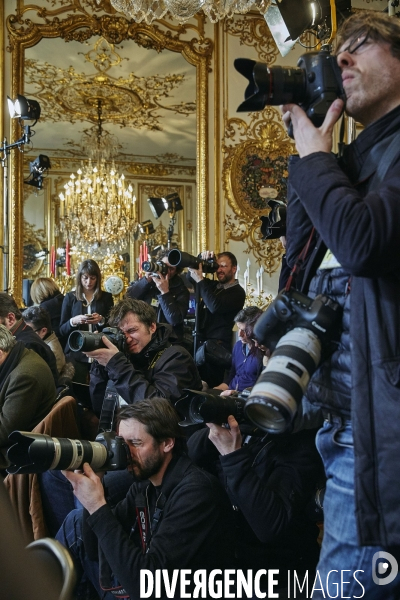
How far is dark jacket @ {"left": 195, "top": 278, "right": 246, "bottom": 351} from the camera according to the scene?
3840 millimetres

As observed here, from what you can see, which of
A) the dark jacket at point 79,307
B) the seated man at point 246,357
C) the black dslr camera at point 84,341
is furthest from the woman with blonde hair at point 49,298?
the black dslr camera at point 84,341

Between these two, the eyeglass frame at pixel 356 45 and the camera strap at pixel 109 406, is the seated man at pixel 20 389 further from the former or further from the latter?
the eyeglass frame at pixel 356 45

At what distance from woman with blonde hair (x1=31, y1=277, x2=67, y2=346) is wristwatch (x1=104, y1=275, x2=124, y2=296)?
605 mm

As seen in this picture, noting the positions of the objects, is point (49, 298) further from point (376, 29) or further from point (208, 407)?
point (376, 29)

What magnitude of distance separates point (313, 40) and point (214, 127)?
1.15m

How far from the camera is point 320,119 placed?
3.71 ft

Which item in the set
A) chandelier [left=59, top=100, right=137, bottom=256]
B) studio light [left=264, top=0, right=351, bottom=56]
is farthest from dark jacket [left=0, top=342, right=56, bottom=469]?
chandelier [left=59, top=100, right=137, bottom=256]

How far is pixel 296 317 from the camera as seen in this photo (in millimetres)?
1088

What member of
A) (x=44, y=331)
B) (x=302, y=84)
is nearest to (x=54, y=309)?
(x=44, y=331)

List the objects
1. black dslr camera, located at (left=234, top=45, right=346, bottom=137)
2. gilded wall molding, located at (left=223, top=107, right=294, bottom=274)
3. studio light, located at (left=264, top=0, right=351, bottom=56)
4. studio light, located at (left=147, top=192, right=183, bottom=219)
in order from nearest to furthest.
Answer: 1. black dslr camera, located at (left=234, top=45, right=346, bottom=137)
2. studio light, located at (left=264, top=0, right=351, bottom=56)
3. studio light, located at (left=147, top=192, right=183, bottom=219)
4. gilded wall molding, located at (left=223, top=107, right=294, bottom=274)

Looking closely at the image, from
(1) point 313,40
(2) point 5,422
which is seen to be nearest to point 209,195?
(1) point 313,40

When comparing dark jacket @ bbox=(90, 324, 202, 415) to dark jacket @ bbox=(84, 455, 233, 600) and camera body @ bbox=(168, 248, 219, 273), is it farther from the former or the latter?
camera body @ bbox=(168, 248, 219, 273)

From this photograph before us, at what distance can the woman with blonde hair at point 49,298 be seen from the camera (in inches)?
175

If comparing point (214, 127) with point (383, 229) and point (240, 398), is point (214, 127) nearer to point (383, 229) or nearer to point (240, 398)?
point (240, 398)
